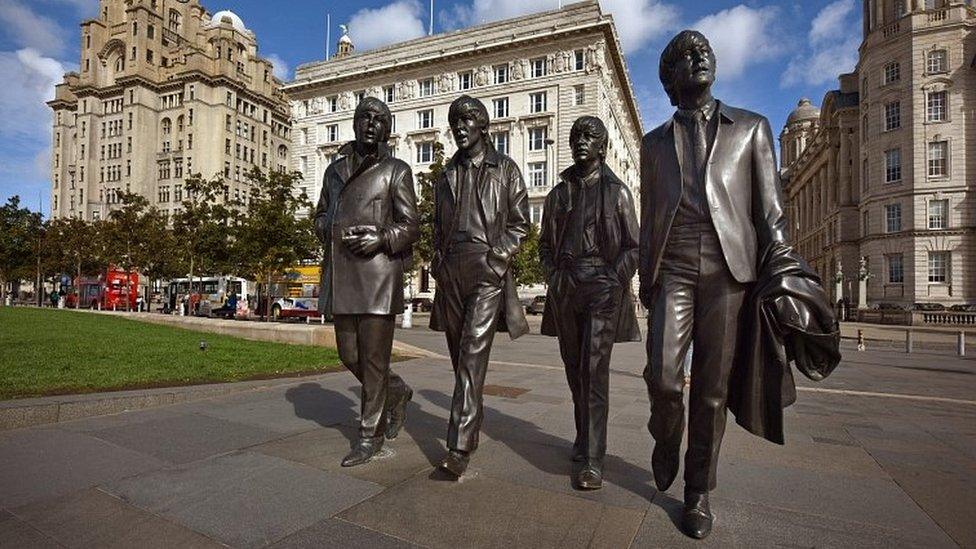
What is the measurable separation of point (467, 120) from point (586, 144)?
923 mm

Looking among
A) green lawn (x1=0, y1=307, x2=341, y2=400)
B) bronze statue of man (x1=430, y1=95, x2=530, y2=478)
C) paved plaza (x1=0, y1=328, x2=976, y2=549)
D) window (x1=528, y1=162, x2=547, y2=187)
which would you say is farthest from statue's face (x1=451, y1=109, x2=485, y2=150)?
window (x1=528, y1=162, x2=547, y2=187)

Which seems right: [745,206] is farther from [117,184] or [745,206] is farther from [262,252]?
[117,184]

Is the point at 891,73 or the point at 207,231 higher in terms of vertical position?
the point at 891,73

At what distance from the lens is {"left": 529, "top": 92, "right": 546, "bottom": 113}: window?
5294cm

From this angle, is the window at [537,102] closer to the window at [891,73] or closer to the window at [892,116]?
the window at [891,73]

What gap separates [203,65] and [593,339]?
90746 mm

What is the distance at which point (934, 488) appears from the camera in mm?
3818

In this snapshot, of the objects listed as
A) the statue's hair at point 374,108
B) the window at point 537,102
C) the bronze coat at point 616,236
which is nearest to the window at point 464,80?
the window at point 537,102

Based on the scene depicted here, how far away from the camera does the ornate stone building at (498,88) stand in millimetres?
51000

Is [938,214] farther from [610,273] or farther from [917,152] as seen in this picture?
[610,273]

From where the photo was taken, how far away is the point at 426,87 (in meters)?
59.0

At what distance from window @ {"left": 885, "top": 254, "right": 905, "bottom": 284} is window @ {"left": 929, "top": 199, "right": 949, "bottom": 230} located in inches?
140

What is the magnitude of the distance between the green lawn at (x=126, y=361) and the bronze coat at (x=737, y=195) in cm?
645

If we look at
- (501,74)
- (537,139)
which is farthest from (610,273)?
(501,74)
